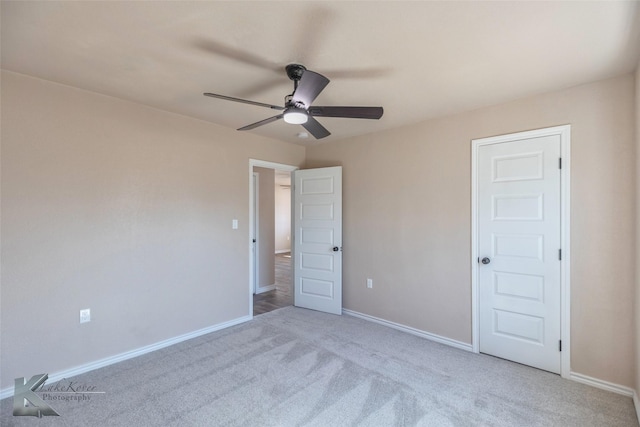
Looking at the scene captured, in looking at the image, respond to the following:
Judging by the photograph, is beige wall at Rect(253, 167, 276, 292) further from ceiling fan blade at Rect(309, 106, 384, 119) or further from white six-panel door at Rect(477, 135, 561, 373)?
white six-panel door at Rect(477, 135, 561, 373)

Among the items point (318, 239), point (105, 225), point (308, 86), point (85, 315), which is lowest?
point (85, 315)

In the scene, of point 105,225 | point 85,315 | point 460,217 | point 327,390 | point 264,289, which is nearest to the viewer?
point 327,390

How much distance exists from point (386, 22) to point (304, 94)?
609mm

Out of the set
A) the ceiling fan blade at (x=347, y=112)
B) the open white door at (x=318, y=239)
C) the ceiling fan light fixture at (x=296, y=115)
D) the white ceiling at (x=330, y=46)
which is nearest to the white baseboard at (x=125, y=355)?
the open white door at (x=318, y=239)

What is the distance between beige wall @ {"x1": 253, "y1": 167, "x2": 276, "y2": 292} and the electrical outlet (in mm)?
2788

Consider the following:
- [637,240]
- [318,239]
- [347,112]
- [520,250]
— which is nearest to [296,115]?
[347,112]

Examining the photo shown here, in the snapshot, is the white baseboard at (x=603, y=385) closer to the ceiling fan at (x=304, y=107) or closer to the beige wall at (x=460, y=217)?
the beige wall at (x=460, y=217)

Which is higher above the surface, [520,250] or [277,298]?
[520,250]

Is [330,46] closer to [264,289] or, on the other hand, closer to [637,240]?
[637,240]

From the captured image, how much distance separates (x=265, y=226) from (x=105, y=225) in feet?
9.21

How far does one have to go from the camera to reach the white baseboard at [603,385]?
2241 millimetres

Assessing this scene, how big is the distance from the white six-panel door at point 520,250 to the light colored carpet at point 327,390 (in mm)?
255

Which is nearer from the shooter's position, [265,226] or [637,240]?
[637,240]

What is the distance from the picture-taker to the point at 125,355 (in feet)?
9.17
